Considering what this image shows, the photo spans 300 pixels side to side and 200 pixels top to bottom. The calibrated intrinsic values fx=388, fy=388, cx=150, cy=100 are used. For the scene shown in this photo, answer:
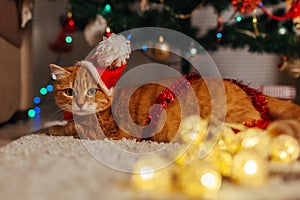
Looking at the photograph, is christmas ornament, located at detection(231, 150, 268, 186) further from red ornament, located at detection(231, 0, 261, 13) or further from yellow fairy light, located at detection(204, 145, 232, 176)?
red ornament, located at detection(231, 0, 261, 13)

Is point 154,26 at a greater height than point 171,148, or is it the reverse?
point 154,26

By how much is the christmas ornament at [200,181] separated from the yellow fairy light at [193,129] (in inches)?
12.3

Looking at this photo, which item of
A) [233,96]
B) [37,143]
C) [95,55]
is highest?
[95,55]

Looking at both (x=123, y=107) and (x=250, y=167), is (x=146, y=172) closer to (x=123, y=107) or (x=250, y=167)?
(x=250, y=167)

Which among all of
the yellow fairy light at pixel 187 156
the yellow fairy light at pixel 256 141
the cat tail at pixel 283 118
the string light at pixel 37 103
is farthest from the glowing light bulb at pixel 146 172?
the string light at pixel 37 103

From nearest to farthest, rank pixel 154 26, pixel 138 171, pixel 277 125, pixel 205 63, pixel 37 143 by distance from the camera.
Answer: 1. pixel 138 171
2. pixel 277 125
3. pixel 37 143
4. pixel 154 26
5. pixel 205 63

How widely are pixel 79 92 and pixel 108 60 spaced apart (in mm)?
120

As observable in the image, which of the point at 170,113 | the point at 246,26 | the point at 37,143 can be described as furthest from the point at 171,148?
the point at 246,26

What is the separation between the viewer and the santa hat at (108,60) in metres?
1.06

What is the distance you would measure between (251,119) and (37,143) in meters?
0.59

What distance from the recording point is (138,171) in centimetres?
68

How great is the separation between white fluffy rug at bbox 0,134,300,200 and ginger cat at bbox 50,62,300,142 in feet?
0.53

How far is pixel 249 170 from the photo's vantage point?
682 millimetres

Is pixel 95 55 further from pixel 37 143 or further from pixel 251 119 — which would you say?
pixel 251 119
